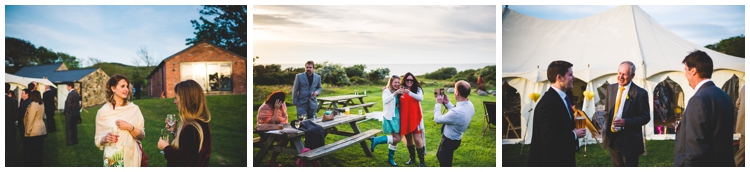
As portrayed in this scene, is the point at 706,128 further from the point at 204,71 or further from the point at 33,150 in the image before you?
the point at 33,150

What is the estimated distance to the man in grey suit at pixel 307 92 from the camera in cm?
588

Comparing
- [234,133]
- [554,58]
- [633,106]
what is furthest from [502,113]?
[234,133]

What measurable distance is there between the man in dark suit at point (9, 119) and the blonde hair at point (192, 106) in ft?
9.04

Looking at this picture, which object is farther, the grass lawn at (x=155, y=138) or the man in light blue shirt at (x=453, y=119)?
the grass lawn at (x=155, y=138)

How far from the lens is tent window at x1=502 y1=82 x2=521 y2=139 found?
236 inches

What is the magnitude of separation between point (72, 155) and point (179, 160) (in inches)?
102

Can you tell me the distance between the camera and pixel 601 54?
6.00 meters

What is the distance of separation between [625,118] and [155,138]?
5207mm

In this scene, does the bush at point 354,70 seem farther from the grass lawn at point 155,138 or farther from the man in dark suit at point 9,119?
the man in dark suit at point 9,119

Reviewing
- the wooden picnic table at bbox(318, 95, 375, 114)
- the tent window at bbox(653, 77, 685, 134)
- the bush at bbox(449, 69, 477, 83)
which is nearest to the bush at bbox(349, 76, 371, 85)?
the wooden picnic table at bbox(318, 95, 375, 114)

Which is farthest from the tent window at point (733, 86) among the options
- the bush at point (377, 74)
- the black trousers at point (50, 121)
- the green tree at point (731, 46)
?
the black trousers at point (50, 121)

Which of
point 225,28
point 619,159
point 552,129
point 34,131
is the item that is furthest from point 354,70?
point 34,131

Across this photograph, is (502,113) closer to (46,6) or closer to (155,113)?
(155,113)
